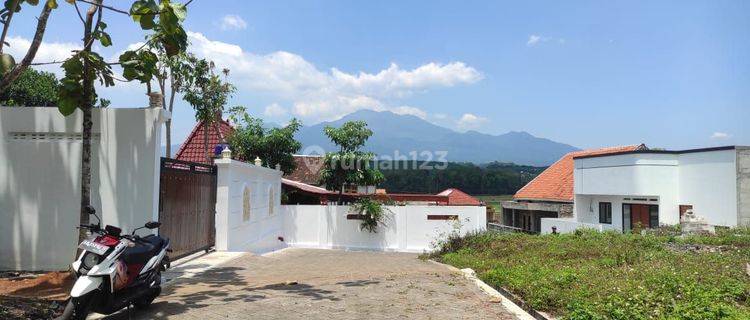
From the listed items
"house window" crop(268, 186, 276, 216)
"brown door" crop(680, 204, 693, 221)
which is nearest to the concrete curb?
"house window" crop(268, 186, 276, 216)

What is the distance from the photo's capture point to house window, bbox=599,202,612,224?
24328 mm

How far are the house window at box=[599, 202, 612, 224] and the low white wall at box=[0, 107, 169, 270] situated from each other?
2127cm

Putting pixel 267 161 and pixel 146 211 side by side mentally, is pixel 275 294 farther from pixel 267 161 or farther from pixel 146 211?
pixel 267 161

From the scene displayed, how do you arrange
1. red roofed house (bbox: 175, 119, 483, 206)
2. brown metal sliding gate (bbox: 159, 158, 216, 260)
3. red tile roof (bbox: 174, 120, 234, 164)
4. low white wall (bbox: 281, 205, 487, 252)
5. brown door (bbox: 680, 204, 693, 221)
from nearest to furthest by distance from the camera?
1. brown metal sliding gate (bbox: 159, 158, 216, 260)
2. low white wall (bbox: 281, 205, 487, 252)
3. brown door (bbox: 680, 204, 693, 221)
4. red roofed house (bbox: 175, 119, 483, 206)
5. red tile roof (bbox: 174, 120, 234, 164)

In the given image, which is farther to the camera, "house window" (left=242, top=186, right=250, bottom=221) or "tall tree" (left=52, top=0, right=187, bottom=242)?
"house window" (left=242, top=186, right=250, bottom=221)

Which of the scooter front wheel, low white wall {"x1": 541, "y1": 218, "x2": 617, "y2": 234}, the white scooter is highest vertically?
the white scooter

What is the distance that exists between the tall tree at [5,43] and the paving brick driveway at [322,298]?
3141 millimetres

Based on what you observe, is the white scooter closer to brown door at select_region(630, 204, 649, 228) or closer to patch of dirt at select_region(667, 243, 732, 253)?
patch of dirt at select_region(667, 243, 732, 253)

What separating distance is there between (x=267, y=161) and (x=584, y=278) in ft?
48.4

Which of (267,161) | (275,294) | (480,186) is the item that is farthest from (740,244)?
(480,186)

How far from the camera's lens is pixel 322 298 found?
6.64m

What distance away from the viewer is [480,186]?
142ft

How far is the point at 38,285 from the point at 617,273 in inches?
315

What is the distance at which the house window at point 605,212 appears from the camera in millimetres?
24328
